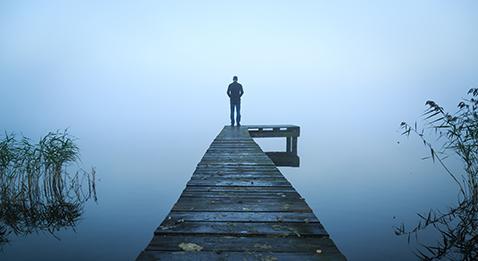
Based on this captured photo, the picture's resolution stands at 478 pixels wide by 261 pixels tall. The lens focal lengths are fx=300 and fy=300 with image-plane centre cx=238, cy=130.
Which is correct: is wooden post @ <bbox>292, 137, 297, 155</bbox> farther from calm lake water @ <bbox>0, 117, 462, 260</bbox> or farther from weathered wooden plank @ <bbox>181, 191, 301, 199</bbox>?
weathered wooden plank @ <bbox>181, 191, 301, 199</bbox>

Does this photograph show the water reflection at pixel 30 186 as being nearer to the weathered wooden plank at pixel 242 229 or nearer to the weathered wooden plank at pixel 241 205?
the weathered wooden plank at pixel 241 205

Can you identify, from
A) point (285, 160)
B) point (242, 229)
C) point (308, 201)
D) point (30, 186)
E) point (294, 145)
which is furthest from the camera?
point (294, 145)

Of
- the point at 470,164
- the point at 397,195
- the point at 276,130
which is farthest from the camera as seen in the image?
the point at 276,130

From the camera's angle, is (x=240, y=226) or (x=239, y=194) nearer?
(x=240, y=226)

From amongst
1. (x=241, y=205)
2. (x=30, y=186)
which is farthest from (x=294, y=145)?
(x=241, y=205)

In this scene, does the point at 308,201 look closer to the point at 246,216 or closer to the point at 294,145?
the point at 294,145

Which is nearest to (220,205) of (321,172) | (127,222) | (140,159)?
(127,222)

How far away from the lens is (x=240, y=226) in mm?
2029

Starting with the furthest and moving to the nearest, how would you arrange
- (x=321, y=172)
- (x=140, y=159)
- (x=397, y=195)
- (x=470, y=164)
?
(x=140, y=159) < (x=321, y=172) < (x=397, y=195) < (x=470, y=164)

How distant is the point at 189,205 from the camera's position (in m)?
2.54

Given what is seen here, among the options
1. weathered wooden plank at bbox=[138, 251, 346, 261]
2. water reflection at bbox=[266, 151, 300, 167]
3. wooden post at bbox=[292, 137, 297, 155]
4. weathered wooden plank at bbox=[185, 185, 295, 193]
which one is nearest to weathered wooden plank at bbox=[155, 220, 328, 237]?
weathered wooden plank at bbox=[138, 251, 346, 261]

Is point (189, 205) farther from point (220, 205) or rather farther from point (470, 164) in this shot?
point (470, 164)

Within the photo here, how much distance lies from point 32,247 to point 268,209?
22.1 feet

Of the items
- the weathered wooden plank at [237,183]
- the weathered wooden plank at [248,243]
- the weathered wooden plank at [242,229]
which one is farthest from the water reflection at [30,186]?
the weathered wooden plank at [248,243]
